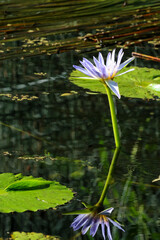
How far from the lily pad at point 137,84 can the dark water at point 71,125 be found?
0.06 meters

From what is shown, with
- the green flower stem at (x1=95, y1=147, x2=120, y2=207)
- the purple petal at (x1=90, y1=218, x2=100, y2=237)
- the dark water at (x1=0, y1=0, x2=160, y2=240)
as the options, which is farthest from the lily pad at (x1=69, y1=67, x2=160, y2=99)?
the purple petal at (x1=90, y1=218, x2=100, y2=237)

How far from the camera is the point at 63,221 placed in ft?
3.55

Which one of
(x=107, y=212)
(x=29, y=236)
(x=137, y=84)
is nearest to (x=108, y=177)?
(x=107, y=212)

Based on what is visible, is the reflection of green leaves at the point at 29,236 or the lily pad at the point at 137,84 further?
the lily pad at the point at 137,84

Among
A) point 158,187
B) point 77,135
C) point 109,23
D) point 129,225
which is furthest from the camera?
point 109,23

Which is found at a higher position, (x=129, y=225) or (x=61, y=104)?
(x=61, y=104)

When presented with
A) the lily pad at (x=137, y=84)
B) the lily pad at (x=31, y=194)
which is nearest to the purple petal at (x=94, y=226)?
the lily pad at (x=31, y=194)

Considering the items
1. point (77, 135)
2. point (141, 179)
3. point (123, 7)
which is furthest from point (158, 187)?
point (123, 7)

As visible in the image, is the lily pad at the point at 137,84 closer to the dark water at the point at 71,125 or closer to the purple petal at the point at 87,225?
the dark water at the point at 71,125

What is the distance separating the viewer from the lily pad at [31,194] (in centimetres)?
112

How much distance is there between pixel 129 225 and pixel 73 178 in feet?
0.93

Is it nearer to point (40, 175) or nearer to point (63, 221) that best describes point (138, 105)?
point (40, 175)

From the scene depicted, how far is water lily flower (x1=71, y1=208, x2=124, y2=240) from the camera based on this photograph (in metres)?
1.05

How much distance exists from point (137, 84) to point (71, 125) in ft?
2.00
